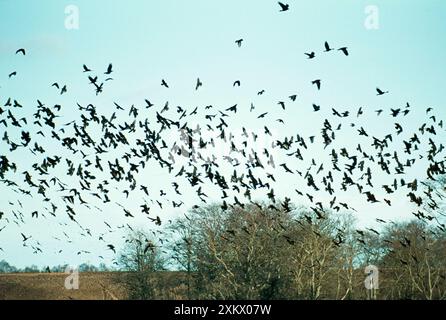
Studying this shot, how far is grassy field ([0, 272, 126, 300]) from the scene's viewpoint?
52750mm

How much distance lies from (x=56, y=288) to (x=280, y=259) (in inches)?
1089

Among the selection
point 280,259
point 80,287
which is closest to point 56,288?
point 80,287

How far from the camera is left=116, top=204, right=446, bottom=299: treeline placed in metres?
44.3

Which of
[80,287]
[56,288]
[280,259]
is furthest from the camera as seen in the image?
[80,287]

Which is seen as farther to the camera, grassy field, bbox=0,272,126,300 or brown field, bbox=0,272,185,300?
grassy field, bbox=0,272,126,300

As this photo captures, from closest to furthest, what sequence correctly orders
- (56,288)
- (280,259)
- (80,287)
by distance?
(280,259), (56,288), (80,287)

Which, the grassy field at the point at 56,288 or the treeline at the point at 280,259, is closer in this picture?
the treeline at the point at 280,259

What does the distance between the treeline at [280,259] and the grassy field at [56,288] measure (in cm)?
415

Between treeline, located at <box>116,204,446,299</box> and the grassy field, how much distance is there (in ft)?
13.6

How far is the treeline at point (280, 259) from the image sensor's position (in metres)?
44.3

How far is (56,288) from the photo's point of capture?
57.8 m

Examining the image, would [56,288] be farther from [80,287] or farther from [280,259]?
[280,259]
